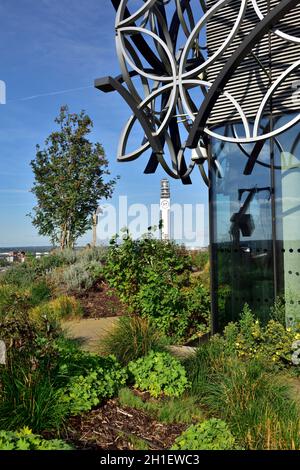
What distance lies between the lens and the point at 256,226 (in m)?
7.29

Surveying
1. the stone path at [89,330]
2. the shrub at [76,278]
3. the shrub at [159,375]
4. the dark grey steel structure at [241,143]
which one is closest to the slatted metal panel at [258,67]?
the dark grey steel structure at [241,143]

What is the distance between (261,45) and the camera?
24.2ft

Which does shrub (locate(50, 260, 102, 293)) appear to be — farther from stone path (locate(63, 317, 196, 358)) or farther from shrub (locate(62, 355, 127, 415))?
shrub (locate(62, 355, 127, 415))

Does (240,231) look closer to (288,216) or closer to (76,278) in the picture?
(288,216)

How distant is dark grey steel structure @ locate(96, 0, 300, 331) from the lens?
696 cm

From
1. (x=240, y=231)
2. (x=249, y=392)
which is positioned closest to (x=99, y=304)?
(x=240, y=231)

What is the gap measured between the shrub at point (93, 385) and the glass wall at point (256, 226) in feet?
10.2

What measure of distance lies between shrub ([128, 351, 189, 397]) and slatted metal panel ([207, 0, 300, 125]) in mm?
4249

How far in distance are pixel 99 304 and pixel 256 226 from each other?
5517mm

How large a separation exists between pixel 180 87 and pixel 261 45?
1669 mm

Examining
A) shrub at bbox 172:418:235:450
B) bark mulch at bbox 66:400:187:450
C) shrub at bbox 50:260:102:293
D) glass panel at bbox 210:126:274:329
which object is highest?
glass panel at bbox 210:126:274:329

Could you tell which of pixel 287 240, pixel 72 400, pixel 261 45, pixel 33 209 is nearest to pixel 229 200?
pixel 287 240

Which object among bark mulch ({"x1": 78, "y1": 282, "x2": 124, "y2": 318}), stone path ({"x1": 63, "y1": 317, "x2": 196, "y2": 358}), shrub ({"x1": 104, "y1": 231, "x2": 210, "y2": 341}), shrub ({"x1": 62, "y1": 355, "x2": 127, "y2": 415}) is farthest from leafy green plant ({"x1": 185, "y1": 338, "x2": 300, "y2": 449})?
bark mulch ({"x1": 78, "y1": 282, "x2": 124, "y2": 318})
